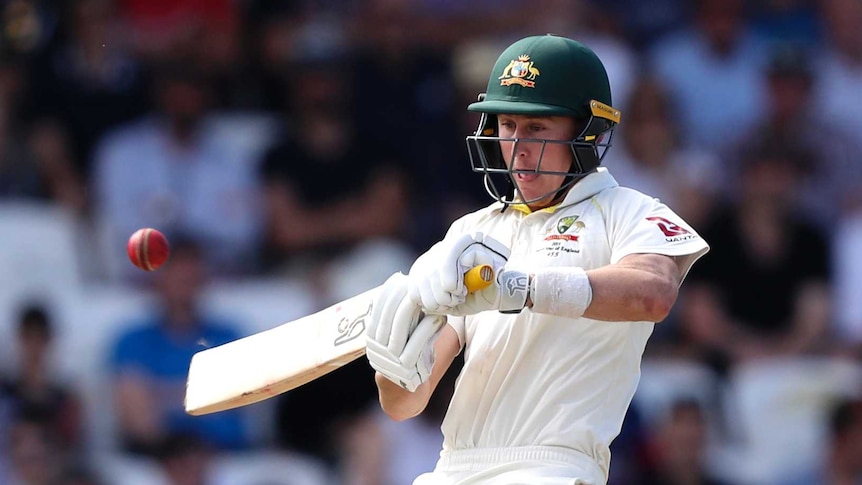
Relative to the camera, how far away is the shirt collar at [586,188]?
12.2 ft

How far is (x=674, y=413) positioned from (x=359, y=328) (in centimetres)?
345

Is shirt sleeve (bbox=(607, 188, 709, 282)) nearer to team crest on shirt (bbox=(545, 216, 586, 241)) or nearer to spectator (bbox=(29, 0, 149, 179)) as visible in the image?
team crest on shirt (bbox=(545, 216, 586, 241))

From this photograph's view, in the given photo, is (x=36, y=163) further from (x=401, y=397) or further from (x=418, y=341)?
(x=418, y=341)

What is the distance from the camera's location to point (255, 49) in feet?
26.1

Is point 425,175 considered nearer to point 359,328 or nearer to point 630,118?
point 630,118

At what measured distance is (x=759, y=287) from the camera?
24.4 feet

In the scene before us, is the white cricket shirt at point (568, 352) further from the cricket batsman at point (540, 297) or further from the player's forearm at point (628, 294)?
the player's forearm at point (628, 294)

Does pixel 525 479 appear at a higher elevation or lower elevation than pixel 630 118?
higher

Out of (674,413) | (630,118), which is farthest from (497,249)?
(630,118)

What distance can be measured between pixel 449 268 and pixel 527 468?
566mm

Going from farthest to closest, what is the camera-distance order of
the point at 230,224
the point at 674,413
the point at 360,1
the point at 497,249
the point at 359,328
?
the point at 360,1 < the point at 230,224 < the point at 674,413 < the point at 359,328 < the point at 497,249

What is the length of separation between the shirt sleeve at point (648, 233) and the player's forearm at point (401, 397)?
64 cm

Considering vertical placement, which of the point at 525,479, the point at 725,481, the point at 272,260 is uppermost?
the point at 525,479

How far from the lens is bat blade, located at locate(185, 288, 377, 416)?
3926 mm
